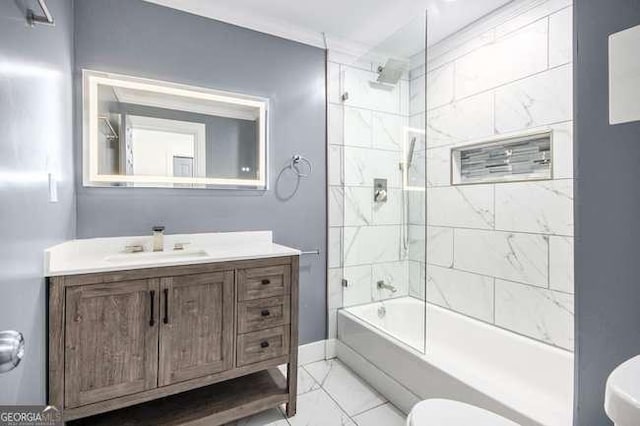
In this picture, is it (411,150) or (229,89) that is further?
(411,150)

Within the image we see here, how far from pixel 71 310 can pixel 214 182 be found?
1.05 m

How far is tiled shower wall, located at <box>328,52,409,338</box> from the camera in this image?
8.18 ft

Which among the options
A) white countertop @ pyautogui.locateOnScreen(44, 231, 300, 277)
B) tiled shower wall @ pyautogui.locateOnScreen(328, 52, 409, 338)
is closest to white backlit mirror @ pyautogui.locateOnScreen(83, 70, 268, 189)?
white countertop @ pyautogui.locateOnScreen(44, 231, 300, 277)

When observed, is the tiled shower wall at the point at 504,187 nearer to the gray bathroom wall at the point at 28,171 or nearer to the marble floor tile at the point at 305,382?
the marble floor tile at the point at 305,382

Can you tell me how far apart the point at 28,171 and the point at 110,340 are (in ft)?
2.58

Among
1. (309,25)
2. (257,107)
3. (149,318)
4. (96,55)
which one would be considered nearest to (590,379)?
(149,318)

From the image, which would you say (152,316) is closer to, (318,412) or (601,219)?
(318,412)

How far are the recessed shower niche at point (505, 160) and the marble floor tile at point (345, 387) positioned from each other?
5.51 ft

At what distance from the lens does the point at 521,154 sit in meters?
1.98

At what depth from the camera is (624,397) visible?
Answer: 1.73 ft

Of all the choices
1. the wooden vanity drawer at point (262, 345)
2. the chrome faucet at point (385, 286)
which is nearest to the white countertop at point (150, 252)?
the wooden vanity drawer at point (262, 345)

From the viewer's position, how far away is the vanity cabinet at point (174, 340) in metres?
1.28

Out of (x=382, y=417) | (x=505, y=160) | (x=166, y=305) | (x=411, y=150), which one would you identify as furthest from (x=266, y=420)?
(x=505, y=160)

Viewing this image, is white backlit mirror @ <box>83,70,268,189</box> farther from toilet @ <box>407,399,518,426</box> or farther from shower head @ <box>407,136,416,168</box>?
toilet @ <box>407,399,518,426</box>
